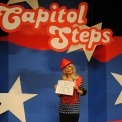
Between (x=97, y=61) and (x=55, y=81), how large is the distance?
0.61 meters

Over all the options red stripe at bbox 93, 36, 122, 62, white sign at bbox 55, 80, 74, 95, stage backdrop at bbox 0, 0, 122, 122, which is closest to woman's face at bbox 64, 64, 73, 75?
white sign at bbox 55, 80, 74, 95

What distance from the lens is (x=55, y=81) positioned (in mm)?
3770

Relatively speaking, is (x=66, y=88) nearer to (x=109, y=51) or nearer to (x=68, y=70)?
(x=68, y=70)

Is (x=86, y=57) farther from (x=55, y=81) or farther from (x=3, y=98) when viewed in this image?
(x=3, y=98)

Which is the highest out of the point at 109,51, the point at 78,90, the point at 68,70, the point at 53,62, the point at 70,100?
the point at 109,51

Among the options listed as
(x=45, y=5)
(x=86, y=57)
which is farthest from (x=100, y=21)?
(x=45, y=5)

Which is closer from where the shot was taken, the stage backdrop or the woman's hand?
the woman's hand

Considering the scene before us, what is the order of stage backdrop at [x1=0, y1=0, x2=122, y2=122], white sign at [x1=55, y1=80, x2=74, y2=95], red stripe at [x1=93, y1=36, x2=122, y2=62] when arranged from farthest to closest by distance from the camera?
1. red stripe at [x1=93, y1=36, x2=122, y2=62]
2. stage backdrop at [x1=0, y1=0, x2=122, y2=122]
3. white sign at [x1=55, y1=80, x2=74, y2=95]

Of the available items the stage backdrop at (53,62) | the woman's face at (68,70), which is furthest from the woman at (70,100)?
the stage backdrop at (53,62)

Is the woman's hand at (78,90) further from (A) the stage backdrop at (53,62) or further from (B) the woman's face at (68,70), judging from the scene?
(A) the stage backdrop at (53,62)

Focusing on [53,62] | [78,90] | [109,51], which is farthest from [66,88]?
[109,51]

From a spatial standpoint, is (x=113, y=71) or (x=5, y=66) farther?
(x=113, y=71)

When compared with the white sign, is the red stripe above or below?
above

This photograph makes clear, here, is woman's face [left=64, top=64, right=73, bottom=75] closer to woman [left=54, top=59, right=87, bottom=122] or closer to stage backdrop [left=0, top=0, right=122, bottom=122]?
woman [left=54, top=59, right=87, bottom=122]
